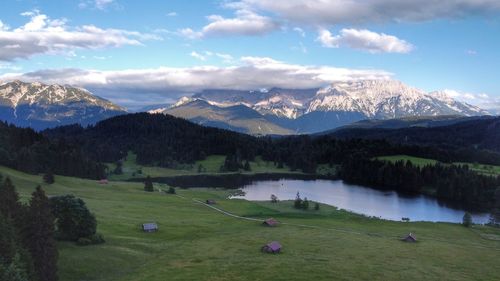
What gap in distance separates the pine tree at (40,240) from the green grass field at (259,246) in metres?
5.44

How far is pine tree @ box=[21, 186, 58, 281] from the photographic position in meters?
58.6

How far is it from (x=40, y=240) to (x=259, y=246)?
40515 mm

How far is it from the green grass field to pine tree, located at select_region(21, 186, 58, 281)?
5.44m

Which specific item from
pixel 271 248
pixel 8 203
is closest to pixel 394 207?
pixel 271 248

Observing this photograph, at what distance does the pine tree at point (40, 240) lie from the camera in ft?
192

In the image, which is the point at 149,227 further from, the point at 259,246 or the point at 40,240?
the point at 40,240

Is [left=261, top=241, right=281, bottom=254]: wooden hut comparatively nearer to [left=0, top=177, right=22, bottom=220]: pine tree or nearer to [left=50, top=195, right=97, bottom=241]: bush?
[left=50, top=195, right=97, bottom=241]: bush

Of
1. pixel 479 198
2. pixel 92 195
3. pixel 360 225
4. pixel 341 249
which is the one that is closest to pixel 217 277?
pixel 341 249

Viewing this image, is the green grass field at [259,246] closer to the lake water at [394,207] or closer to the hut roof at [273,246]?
the hut roof at [273,246]

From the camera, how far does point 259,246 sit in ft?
288

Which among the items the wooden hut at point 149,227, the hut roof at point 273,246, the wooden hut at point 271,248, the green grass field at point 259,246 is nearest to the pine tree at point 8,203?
the green grass field at point 259,246

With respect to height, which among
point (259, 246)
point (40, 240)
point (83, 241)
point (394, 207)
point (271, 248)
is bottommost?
point (394, 207)

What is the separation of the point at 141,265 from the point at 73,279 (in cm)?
1138

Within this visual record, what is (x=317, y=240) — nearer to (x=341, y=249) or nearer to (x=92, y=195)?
(x=341, y=249)
